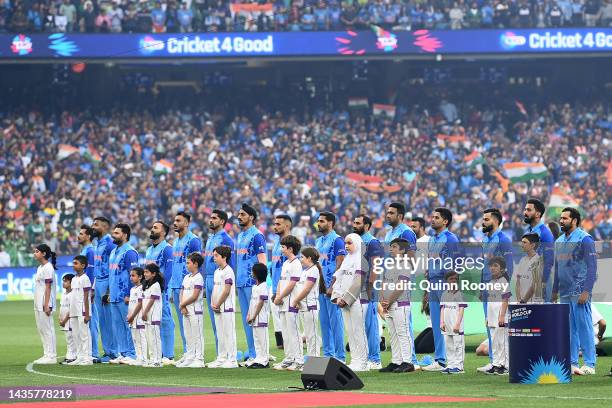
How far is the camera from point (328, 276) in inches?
683

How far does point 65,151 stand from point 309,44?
7955 mm

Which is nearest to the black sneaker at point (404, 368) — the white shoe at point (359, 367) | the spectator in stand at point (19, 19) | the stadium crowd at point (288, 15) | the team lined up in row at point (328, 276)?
the team lined up in row at point (328, 276)

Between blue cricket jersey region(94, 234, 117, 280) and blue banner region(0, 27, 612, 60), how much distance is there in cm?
2235

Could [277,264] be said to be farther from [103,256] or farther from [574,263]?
[574,263]

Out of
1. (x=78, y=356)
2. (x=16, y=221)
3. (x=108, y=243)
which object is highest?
(x=108, y=243)

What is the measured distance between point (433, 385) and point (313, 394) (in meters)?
1.65

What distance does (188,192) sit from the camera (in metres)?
39.2

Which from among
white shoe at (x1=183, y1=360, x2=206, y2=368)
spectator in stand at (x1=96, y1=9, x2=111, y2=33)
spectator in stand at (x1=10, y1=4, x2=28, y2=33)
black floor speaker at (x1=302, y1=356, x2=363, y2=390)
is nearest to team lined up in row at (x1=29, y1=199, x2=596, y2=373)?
white shoe at (x1=183, y1=360, x2=206, y2=368)

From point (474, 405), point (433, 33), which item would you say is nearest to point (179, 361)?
point (474, 405)

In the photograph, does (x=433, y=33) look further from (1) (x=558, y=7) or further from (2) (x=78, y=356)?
(2) (x=78, y=356)

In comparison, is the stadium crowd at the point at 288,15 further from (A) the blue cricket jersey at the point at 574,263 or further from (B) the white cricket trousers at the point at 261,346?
(A) the blue cricket jersey at the point at 574,263

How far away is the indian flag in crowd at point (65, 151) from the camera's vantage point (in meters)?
40.4

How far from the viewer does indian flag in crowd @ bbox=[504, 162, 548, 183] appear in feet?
131

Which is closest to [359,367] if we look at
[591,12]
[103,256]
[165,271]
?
[165,271]
